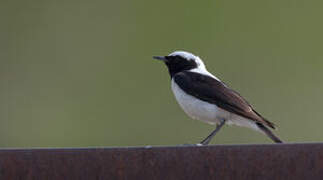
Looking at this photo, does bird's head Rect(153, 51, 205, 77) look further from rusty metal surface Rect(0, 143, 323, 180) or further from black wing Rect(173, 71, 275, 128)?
rusty metal surface Rect(0, 143, 323, 180)

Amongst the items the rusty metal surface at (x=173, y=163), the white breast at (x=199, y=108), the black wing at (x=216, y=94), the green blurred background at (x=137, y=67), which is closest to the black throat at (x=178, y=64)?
the black wing at (x=216, y=94)

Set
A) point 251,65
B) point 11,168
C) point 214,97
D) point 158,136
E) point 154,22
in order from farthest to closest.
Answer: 1. point 154,22
2. point 251,65
3. point 158,136
4. point 214,97
5. point 11,168

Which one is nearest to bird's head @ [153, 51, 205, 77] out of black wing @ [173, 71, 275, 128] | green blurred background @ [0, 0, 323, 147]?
black wing @ [173, 71, 275, 128]

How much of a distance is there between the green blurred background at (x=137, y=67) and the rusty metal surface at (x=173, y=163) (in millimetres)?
5987

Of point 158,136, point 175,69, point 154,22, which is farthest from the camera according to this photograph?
point 154,22

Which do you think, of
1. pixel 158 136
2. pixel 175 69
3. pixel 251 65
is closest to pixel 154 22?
pixel 251 65

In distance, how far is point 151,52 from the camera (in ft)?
39.2

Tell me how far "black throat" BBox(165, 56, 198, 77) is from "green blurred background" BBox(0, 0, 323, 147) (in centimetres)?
219

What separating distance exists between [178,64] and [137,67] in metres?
3.81

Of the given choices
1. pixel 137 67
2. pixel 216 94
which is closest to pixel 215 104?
pixel 216 94

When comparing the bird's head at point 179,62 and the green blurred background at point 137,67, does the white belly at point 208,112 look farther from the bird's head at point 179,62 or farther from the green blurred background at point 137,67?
A: the green blurred background at point 137,67

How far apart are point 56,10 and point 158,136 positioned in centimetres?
289

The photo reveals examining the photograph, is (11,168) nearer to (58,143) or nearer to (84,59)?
(58,143)

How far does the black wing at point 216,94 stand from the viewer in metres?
7.03
